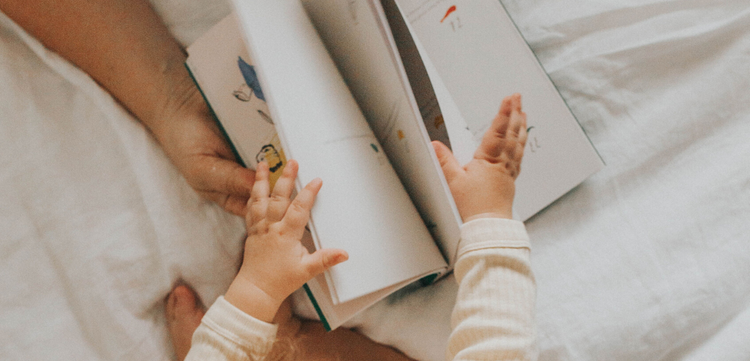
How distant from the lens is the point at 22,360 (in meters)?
0.49

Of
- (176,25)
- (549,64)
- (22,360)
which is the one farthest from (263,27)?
(22,360)

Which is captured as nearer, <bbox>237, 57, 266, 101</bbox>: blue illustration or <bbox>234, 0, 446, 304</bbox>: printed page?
<bbox>234, 0, 446, 304</bbox>: printed page

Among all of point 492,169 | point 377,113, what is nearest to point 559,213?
point 492,169

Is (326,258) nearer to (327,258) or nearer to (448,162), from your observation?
(327,258)

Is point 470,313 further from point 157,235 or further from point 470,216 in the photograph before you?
point 157,235

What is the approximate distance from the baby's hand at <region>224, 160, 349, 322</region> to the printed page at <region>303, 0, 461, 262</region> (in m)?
0.09

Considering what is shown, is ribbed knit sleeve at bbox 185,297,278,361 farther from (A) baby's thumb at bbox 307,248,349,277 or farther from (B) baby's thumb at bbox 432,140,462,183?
(B) baby's thumb at bbox 432,140,462,183

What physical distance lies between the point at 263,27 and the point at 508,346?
14.4 inches

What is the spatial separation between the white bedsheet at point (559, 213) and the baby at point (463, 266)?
94 mm

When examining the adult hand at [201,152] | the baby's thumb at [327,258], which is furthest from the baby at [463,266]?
the adult hand at [201,152]

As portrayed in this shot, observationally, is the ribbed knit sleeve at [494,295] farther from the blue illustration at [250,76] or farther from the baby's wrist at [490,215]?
the blue illustration at [250,76]

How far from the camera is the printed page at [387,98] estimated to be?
1.18ft


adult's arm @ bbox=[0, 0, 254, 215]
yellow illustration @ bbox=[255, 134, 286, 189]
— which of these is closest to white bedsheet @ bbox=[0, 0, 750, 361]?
adult's arm @ bbox=[0, 0, 254, 215]

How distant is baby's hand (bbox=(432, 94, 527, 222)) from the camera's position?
16.8 inches
